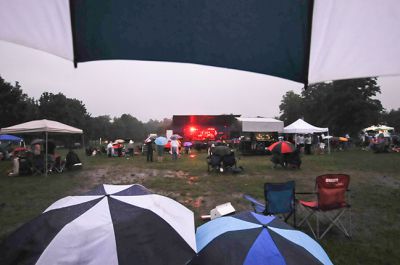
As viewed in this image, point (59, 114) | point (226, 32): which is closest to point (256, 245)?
point (226, 32)

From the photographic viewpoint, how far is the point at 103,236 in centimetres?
189

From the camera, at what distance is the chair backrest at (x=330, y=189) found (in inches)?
187

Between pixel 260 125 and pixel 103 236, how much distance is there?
1975 cm

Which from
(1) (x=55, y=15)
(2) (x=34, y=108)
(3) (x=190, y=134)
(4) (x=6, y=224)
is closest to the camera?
(1) (x=55, y=15)

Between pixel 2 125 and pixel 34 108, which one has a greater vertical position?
pixel 34 108

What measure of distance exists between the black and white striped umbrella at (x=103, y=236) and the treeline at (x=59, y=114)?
127 ft

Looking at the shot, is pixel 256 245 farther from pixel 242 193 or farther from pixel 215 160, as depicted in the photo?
pixel 215 160

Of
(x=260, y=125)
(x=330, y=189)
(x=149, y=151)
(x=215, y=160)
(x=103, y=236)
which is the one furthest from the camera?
(x=260, y=125)

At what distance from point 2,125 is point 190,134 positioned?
25857 millimetres

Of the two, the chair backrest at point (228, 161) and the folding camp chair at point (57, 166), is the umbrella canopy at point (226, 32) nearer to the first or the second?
the chair backrest at point (228, 161)

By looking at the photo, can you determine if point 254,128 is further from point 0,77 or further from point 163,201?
point 0,77

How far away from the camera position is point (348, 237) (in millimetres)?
4668

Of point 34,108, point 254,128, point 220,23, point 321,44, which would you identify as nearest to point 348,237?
point 321,44

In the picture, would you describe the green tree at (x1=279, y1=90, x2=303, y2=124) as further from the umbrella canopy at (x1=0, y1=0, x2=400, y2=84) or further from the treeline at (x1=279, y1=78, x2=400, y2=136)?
the umbrella canopy at (x1=0, y1=0, x2=400, y2=84)
